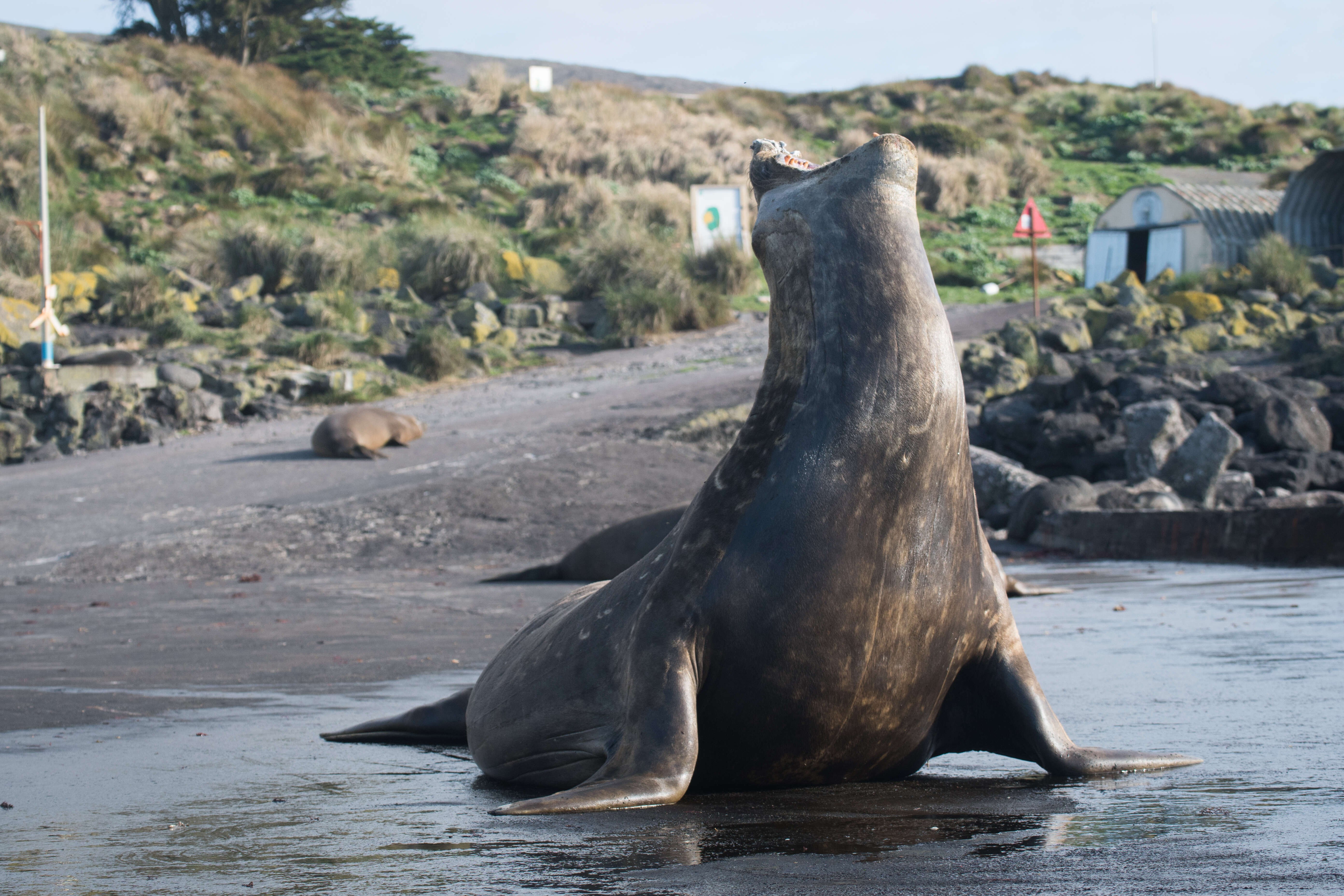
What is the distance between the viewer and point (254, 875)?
2.33 meters

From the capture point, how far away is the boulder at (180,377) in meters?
22.6

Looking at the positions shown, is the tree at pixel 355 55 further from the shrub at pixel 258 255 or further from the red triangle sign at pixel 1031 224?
the red triangle sign at pixel 1031 224

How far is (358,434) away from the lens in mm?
16531

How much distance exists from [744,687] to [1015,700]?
0.75 m

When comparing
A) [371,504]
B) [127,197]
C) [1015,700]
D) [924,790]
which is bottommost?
[371,504]

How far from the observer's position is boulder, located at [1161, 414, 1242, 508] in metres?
A: 13.3

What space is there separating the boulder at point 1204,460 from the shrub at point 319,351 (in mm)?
16925

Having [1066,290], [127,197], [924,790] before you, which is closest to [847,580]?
[924,790]

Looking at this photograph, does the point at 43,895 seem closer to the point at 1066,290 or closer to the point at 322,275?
the point at 322,275

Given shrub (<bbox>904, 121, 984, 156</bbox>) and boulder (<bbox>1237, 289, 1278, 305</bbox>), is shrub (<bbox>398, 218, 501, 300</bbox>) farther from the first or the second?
shrub (<bbox>904, 121, 984, 156</bbox>)

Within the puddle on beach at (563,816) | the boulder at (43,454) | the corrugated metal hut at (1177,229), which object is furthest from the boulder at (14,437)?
the corrugated metal hut at (1177,229)

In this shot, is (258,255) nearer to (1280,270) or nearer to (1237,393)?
(1237,393)

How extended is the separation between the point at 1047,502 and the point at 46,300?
17766mm

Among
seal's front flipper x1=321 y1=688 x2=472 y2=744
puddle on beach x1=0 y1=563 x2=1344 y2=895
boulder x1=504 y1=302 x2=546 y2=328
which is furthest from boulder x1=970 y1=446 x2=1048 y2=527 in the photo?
boulder x1=504 y1=302 x2=546 y2=328
